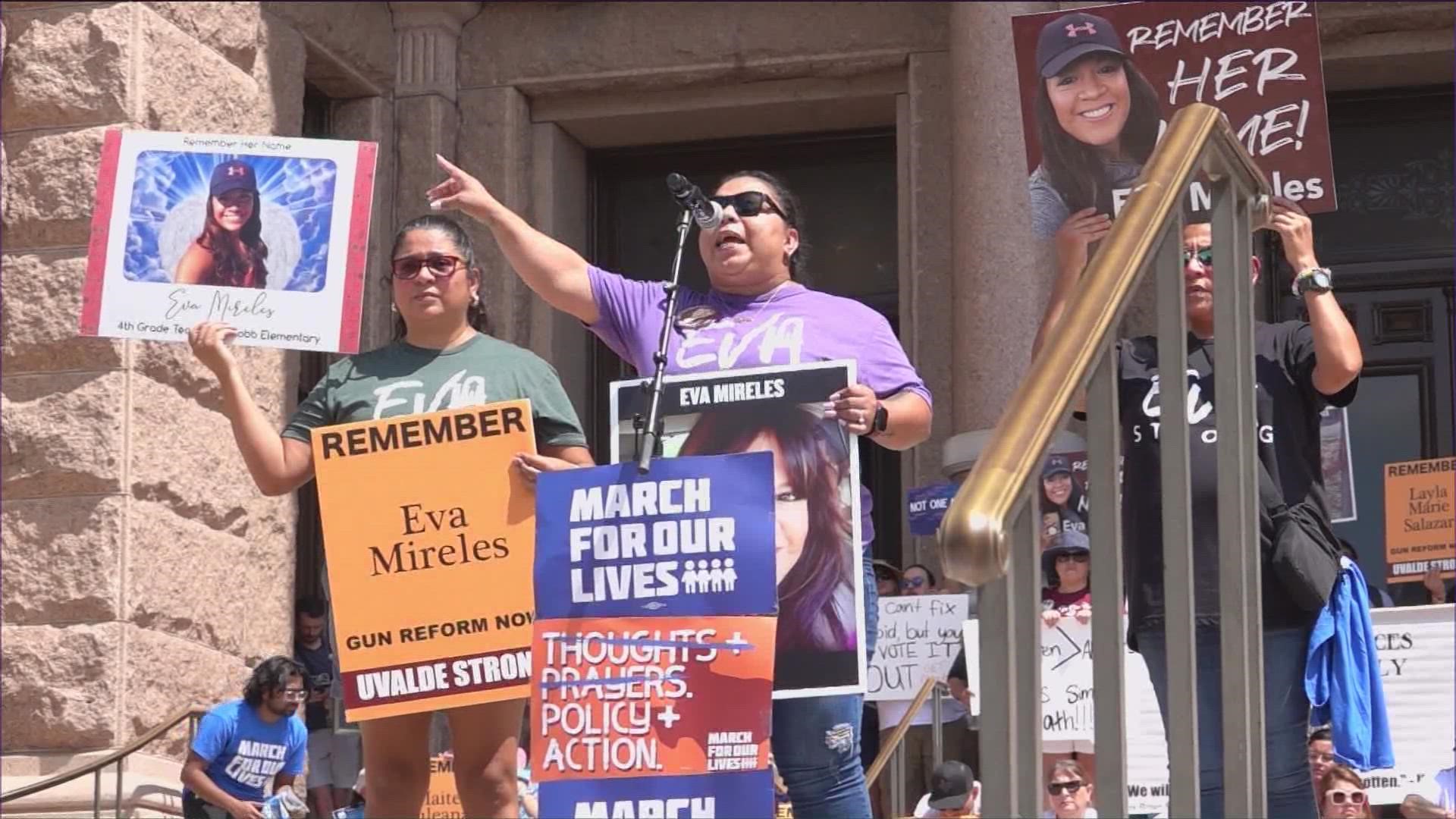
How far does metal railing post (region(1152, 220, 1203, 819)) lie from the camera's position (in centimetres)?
363

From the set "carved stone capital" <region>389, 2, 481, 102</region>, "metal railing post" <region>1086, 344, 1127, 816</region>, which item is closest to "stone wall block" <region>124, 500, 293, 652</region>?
"carved stone capital" <region>389, 2, 481, 102</region>

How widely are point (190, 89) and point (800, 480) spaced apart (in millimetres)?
7639

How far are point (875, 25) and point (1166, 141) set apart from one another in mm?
10605

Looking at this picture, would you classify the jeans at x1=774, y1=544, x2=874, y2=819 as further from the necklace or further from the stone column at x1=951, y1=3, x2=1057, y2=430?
the stone column at x1=951, y1=3, x2=1057, y2=430

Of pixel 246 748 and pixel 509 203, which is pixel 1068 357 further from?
pixel 509 203

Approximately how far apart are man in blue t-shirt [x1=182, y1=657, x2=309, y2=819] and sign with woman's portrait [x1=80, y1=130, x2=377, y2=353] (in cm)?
401

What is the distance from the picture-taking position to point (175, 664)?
37.1 feet

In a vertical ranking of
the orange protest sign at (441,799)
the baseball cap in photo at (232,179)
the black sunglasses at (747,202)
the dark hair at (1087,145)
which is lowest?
the orange protest sign at (441,799)

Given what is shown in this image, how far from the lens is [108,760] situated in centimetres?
1045

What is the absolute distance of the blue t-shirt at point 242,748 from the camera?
10.6 meters

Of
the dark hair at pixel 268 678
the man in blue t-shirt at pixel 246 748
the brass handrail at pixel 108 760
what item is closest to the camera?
the brass handrail at pixel 108 760

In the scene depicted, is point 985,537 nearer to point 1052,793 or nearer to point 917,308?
point 1052,793

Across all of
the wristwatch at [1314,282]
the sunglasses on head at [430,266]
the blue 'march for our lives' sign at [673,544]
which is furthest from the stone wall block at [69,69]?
the wristwatch at [1314,282]

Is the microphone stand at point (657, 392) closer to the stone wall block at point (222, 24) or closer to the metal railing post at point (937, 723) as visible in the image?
the metal railing post at point (937, 723)
